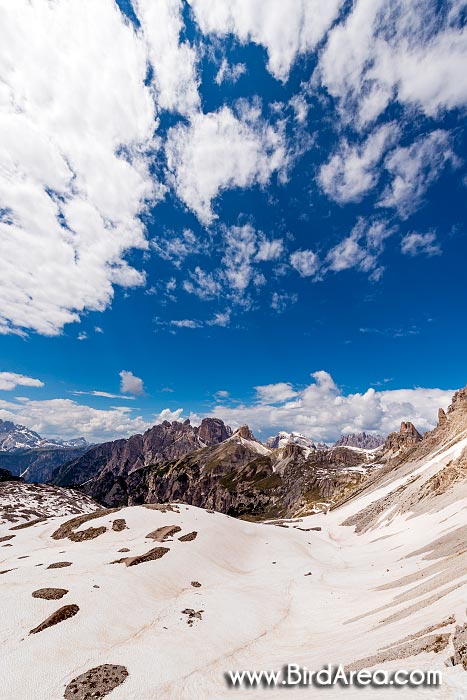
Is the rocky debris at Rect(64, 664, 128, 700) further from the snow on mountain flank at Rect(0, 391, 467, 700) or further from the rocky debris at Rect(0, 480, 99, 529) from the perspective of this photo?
the rocky debris at Rect(0, 480, 99, 529)

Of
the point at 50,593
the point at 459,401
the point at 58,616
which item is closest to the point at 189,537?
the point at 50,593

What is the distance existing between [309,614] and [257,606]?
17.2 feet

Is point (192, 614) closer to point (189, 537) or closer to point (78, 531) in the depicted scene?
point (189, 537)

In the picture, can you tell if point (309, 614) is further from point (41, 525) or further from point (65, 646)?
point (41, 525)

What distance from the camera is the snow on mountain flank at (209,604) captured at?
17406 mm

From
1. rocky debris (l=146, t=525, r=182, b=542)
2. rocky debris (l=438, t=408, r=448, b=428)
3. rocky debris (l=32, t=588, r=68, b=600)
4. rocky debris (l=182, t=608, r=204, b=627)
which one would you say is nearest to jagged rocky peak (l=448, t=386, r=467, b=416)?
rocky debris (l=438, t=408, r=448, b=428)

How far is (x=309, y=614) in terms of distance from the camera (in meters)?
29.5

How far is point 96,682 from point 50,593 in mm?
13983

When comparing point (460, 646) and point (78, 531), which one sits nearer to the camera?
point (460, 646)

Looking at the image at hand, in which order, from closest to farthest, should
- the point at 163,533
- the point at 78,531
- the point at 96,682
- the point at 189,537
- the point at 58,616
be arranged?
the point at 96,682, the point at 58,616, the point at 189,537, the point at 163,533, the point at 78,531

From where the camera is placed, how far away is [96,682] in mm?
18719

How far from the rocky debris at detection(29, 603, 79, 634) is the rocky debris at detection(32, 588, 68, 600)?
2296 mm

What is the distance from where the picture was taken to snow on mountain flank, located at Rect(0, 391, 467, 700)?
17.4 metres

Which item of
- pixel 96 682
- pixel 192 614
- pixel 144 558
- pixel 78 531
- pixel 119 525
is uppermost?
pixel 119 525
